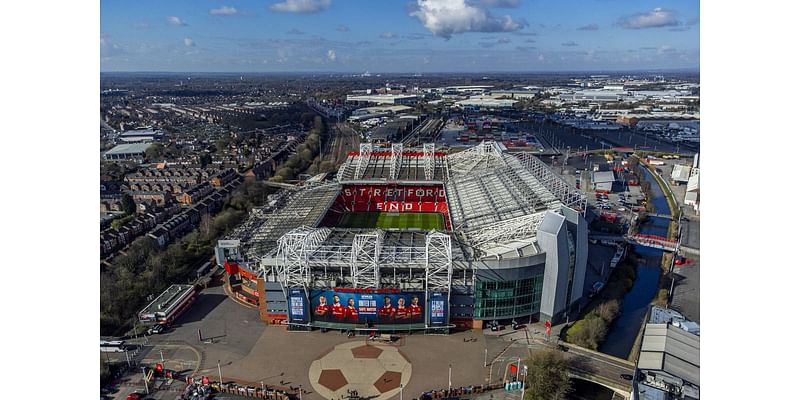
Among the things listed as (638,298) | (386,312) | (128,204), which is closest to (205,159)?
(128,204)

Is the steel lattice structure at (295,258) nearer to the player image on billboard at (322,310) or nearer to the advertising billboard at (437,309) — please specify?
the player image on billboard at (322,310)

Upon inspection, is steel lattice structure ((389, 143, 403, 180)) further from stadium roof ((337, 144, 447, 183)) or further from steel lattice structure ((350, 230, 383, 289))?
steel lattice structure ((350, 230, 383, 289))

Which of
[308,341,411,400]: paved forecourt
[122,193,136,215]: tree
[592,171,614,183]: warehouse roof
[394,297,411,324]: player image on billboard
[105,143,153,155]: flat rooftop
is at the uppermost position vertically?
[105,143,153,155]: flat rooftop

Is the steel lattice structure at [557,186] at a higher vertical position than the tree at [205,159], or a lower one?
lower

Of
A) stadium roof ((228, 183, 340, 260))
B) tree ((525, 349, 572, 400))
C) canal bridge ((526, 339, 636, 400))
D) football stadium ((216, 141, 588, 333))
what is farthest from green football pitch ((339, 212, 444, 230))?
tree ((525, 349, 572, 400))

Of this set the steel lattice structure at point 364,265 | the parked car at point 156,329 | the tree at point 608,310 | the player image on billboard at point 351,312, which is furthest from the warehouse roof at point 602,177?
the parked car at point 156,329
